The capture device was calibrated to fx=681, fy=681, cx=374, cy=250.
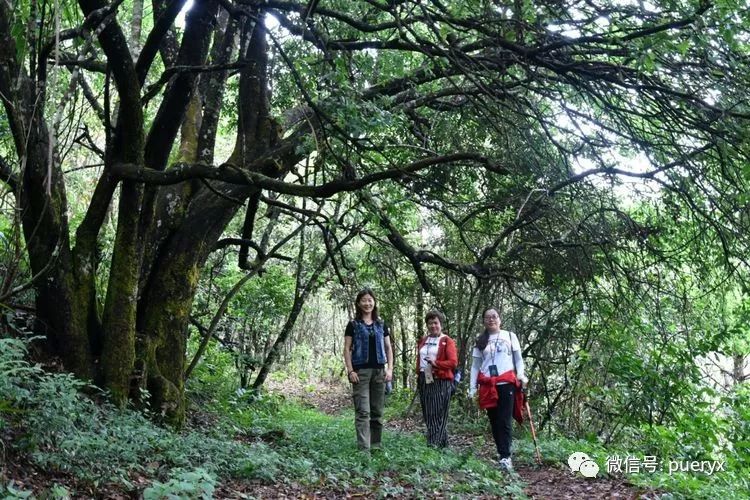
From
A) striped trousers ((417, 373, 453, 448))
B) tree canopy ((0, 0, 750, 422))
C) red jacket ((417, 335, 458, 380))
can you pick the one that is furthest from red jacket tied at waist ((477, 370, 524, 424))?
tree canopy ((0, 0, 750, 422))

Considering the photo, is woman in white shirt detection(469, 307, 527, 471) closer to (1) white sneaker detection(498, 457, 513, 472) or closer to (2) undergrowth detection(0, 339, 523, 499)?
(1) white sneaker detection(498, 457, 513, 472)

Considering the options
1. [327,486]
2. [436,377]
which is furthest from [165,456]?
[436,377]

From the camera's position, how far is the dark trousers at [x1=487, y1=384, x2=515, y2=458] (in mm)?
7668

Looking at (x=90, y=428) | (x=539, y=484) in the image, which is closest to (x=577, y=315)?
(x=539, y=484)

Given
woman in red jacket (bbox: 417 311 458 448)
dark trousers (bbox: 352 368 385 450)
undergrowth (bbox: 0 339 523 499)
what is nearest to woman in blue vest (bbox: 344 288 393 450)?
dark trousers (bbox: 352 368 385 450)

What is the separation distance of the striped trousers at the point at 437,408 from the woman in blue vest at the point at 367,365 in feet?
2.82

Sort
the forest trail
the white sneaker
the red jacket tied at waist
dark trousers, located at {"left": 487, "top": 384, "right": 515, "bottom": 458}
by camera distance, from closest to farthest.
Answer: the forest trail → the white sneaker → dark trousers, located at {"left": 487, "top": 384, "right": 515, "bottom": 458} → the red jacket tied at waist

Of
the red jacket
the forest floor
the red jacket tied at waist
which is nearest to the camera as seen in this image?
the forest floor

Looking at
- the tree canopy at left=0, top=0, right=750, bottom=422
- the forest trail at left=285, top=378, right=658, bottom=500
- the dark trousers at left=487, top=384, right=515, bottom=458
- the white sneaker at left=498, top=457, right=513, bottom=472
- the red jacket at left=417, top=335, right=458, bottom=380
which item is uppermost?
the tree canopy at left=0, top=0, right=750, bottom=422

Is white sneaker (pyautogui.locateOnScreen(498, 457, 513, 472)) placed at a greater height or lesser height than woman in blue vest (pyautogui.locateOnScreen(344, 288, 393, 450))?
lesser

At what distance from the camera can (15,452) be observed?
423 centimetres

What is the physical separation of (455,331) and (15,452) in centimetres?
1090

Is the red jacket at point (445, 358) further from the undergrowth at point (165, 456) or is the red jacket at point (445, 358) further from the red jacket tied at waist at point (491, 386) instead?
the undergrowth at point (165, 456)

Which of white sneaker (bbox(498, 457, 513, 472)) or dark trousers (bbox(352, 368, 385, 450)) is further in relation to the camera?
dark trousers (bbox(352, 368, 385, 450))
